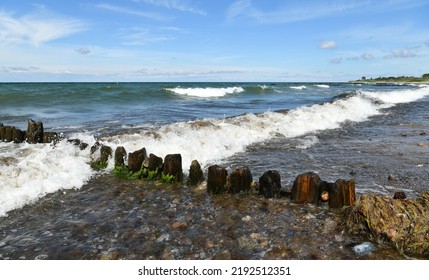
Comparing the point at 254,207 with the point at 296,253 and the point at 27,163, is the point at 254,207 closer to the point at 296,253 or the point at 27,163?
the point at 296,253

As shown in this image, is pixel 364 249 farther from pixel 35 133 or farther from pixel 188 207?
pixel 35 133

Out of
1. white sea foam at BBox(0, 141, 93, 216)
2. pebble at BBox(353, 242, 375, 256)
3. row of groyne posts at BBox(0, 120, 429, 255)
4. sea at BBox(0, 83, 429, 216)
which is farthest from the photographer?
sea at BBox(0, 83, 429, 216)

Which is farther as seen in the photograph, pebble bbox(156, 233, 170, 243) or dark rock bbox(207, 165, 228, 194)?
dark rock bbox(207, 165, 228, 194)

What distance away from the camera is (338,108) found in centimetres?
2014

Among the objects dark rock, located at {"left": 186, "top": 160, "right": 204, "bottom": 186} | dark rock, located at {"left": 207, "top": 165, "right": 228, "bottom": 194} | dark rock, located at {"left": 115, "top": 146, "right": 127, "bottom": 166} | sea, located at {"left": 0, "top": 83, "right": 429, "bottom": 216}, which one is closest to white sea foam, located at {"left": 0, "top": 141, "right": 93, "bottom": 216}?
sea, located at {"left": 0, "top": 83, "right": 429, "bottom": 216}

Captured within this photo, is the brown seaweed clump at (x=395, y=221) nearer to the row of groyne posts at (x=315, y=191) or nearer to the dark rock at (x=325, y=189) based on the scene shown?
the row of groyne posts at (x=315, y=191)

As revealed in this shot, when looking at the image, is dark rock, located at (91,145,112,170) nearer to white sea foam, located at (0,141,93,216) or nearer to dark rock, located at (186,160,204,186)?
white sea foam, located at (0,141,93,216)

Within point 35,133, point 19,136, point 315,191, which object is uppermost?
point 35,133

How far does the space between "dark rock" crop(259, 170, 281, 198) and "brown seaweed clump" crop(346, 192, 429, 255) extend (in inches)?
51.4

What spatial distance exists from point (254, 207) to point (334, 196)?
47.6 inches

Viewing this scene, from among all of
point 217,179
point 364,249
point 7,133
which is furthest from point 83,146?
point 364,249

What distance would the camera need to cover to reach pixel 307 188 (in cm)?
520

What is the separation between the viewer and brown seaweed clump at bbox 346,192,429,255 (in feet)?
12.6

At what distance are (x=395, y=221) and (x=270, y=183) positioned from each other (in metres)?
1.91
